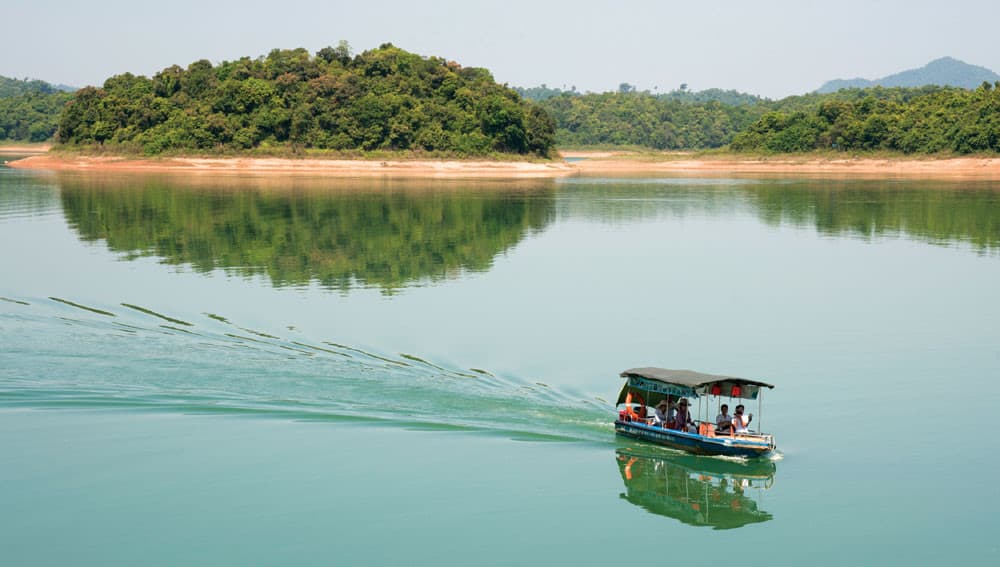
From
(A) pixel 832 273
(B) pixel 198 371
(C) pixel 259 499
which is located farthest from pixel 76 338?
(A) pixel 832 273

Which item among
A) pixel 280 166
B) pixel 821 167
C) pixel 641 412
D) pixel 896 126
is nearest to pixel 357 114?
pixel 280 166

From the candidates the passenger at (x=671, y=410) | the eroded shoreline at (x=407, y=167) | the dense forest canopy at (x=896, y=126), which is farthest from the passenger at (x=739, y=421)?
the dense forest canopy at (x=896, y=126)

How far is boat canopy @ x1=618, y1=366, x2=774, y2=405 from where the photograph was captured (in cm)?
2025

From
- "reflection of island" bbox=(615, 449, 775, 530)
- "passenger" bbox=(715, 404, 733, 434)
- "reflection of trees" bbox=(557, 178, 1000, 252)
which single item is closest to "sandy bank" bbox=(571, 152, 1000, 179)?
"reflection of trees" bbox=(557, 178, 1000, 252)

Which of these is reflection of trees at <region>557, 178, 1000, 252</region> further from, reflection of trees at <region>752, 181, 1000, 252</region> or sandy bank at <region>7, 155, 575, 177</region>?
sandy bank at <region>7, 155, 575, 177</region>

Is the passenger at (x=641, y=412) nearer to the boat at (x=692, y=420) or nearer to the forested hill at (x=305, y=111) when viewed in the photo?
the boat at (x=692, y=420)

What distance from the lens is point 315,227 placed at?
196 ft

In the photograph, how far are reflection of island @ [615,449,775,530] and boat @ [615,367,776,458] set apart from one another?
0.29 metres

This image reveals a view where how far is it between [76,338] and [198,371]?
18.0ft

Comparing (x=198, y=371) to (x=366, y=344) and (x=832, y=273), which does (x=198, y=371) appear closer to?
Result: (x=366, y=344)

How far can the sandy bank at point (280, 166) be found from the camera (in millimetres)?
140125

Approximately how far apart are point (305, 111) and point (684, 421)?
127464 millimetres

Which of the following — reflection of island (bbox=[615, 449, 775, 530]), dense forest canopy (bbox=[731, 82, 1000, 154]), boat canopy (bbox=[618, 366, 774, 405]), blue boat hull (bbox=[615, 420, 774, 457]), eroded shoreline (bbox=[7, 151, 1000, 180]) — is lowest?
reflection of island (bbox=[615, 449, 775, 530])

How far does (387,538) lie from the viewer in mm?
16672
